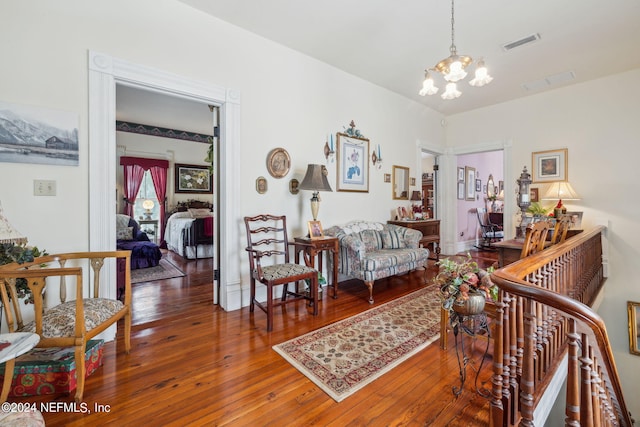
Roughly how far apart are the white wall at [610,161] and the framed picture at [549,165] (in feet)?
0.29

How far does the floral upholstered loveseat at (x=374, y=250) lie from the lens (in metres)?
3.35

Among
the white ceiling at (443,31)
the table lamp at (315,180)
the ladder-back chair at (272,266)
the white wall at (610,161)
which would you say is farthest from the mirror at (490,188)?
the ladder-back chair at (272,266)

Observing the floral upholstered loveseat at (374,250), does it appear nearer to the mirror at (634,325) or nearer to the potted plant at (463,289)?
the potted plant at (463,289)

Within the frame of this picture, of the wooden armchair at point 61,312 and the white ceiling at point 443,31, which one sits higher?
the white ceiling at point 443,31

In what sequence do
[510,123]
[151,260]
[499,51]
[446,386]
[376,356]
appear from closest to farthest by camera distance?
[446,386] < [376,356] < [499,51] < [151,260] < [510,123]

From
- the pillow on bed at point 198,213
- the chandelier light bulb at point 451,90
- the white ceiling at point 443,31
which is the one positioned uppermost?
the white ceiling at point 443,31

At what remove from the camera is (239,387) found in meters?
1.77

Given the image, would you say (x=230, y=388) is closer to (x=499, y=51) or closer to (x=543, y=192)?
(x=499, y=51)

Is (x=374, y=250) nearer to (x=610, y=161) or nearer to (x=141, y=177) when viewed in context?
(x=610, y=161)

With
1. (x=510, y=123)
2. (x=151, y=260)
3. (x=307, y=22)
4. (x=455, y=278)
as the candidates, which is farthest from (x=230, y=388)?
(x=510, y=123)

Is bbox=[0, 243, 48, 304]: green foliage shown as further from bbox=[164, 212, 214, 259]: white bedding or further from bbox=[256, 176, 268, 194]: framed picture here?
bbox=[164, 212, 214, 259]: white bedding

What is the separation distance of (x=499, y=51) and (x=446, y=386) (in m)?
3.88

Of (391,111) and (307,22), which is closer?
(307,22)

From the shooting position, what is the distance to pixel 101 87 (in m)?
A: 2.31
